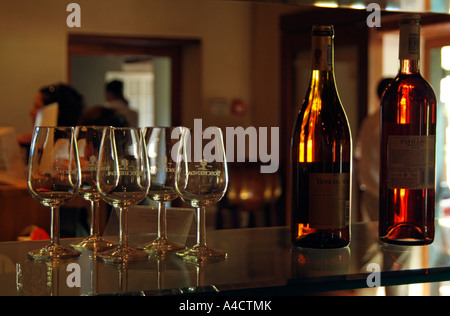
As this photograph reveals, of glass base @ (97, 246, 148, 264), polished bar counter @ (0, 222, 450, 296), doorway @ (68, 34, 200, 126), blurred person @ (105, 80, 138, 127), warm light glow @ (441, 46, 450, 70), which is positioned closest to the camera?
polished bar counter @ (0, 222, 450, 296)

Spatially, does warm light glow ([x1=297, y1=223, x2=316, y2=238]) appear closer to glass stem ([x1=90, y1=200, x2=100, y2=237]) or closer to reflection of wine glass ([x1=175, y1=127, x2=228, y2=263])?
reflection of wine glass ([x1=175, y1=127, x2=228, y2=263])

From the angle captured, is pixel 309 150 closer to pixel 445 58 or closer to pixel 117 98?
pixel 445 58

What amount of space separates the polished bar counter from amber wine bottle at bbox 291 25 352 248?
0.03 meters

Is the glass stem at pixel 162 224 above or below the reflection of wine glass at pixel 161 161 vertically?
below

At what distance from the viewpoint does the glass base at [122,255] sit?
748 mm

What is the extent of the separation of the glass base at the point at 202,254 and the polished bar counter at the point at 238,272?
0.01 m

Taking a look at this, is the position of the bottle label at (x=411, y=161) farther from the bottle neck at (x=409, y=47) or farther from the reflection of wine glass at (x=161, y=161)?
the reflection of wine glass at (x=161, y=161)

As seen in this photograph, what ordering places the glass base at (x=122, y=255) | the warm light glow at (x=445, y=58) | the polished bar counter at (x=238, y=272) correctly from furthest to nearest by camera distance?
the warm light glow at (x=445, y=58)
the glass base at (x=122, y=255)
the polished bar counter at (x=238, y=272)

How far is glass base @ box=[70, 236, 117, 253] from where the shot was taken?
0.83m

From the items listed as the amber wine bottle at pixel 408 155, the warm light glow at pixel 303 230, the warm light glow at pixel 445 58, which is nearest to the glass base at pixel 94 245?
the warm light glow at pixel 303 230

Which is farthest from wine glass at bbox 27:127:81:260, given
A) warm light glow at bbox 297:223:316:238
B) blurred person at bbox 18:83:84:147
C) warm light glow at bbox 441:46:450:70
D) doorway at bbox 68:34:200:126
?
doorway at bbox 68:34:200:126

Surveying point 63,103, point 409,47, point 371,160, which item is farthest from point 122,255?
point 63,103

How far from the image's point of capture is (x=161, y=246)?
83cm
